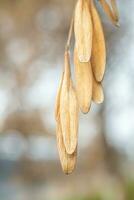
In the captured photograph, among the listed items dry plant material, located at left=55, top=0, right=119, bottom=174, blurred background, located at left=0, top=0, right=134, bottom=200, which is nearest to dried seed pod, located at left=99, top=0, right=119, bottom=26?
dry plant material, located at left=55, top=0, right=119, bottom=174

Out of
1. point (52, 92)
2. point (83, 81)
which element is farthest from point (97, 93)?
point (52, 92)

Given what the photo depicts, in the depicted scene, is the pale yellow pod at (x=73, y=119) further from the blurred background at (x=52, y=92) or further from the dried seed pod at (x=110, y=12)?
the blurred background at (x=52, y=92)

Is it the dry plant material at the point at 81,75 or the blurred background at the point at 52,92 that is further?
the blurred background at the point at 52,92

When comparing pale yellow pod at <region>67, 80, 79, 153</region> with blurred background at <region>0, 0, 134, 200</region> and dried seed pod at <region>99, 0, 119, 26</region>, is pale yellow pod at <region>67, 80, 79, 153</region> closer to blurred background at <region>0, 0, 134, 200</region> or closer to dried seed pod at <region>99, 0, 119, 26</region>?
dried seed pod at <region>99, 0, 119, 26</region>

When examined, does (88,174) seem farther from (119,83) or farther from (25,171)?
(119,83)

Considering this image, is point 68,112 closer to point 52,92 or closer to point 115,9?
point 115,9

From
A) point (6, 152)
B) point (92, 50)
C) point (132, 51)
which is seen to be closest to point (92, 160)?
point (6, 152)

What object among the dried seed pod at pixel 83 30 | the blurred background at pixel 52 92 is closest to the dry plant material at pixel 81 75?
the dried seed pod at pixel 83 30
